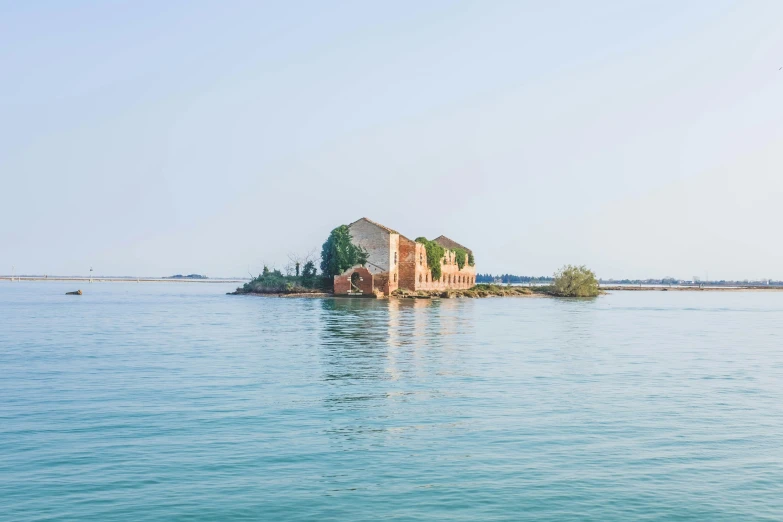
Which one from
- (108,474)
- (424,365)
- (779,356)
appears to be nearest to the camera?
(108,474)

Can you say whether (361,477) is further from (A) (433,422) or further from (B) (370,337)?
(B) (370,337)

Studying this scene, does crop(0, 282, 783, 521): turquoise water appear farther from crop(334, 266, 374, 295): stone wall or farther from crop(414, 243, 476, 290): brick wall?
crop(414, 243, 476, 290): brick wall

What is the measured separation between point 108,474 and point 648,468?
8672mm

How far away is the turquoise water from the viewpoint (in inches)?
449

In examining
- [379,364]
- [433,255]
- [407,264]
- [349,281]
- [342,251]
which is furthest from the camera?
[433,255]

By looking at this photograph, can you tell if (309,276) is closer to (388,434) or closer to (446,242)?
(446,242)

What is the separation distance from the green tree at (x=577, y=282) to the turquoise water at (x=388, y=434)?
279ft

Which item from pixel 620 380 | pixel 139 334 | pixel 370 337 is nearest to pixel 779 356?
pixel 620 380

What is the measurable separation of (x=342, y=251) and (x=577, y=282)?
43.9 meters

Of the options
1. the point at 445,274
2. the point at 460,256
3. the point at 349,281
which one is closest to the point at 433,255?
the point at 445,274

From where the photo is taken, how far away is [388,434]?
15672 millimetres

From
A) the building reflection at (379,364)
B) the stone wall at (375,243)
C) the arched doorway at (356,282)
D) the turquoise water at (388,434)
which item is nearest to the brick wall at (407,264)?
the stone wall at (375,243)

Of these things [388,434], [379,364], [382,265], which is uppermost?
[382,265]

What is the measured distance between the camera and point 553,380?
23.5 m
